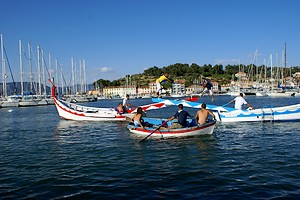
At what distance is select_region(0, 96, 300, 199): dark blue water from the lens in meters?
9.35

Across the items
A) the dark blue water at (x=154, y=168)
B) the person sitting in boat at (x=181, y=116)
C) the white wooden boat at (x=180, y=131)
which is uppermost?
the person sitting in boat at (x=181, y=116)

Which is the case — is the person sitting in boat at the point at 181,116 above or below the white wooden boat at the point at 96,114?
above

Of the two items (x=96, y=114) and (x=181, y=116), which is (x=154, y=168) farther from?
(x=96, y=114)

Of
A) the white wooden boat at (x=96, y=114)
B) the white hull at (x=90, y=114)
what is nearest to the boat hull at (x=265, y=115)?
the white wooden boat at (x=96, y=114)

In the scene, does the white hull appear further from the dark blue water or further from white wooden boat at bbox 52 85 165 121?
the dark blue water

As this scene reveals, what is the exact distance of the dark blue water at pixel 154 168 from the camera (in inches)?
368

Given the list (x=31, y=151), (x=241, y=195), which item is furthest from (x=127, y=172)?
(x=31, y=151)

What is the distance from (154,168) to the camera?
39.6 ft

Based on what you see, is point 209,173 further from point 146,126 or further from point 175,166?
point 146,126

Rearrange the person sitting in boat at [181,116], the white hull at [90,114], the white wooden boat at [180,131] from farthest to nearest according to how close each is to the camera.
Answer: the white hull at [90,114], the person sitting in boat at [181,116], the white wooden boat at [180,131]

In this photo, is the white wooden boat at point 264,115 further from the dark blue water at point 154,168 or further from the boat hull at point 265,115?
the dark blue water at point 154,168

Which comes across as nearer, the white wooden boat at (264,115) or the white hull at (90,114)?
the white wooden boat at (264,115)

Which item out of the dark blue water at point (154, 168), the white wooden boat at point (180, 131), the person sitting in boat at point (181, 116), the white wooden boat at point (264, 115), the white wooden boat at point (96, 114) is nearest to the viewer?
the dark blue water at point (154, 168)

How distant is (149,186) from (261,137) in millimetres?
11967
